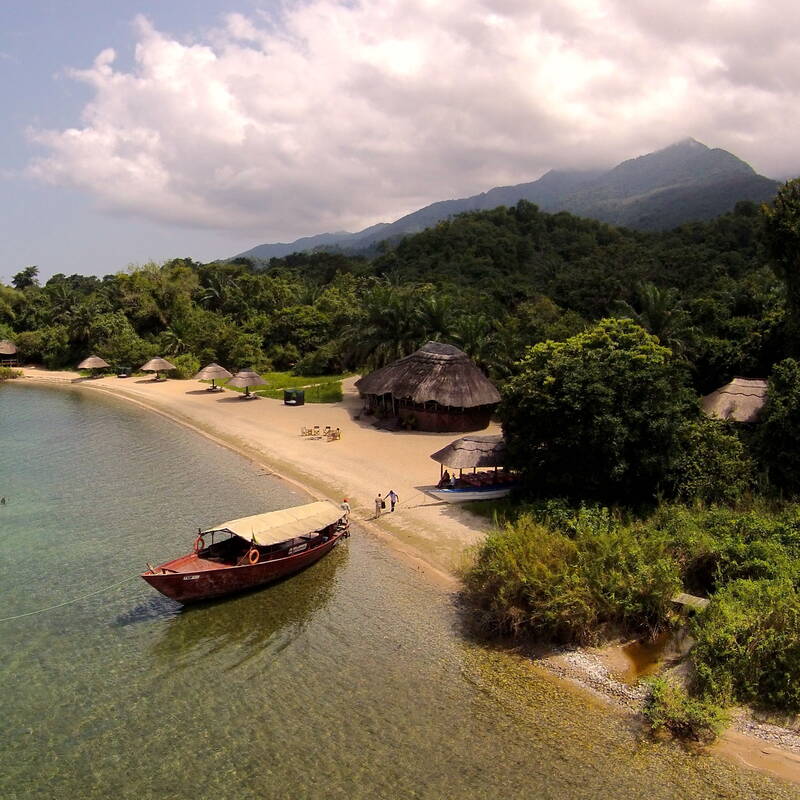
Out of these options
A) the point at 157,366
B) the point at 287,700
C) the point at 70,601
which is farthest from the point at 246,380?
the point at 287,700

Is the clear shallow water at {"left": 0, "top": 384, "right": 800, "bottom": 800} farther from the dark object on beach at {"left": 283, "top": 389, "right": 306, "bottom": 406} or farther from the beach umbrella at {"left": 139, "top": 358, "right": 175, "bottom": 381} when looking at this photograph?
the beach umbrella at {"left": 139, "top": 358, "right": 175, "bottom": 381}

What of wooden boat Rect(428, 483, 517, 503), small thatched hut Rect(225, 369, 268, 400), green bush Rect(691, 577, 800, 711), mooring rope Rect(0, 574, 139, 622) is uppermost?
small thatched hut Rect(225, 369, 268, 400)

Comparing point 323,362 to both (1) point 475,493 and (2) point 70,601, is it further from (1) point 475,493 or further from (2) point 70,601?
(2) point 70,601

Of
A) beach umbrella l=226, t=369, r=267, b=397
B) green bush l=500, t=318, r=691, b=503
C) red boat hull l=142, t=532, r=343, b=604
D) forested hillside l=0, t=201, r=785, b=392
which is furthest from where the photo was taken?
beach umbrella l=226, t=369, r=267, b=397

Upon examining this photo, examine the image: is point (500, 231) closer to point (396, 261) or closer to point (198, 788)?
point (396, 261)

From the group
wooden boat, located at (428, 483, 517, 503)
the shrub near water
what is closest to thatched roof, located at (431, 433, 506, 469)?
wooden boat, located at (428, 483, 517, 503)

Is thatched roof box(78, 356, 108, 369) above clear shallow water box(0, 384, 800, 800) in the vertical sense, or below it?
above

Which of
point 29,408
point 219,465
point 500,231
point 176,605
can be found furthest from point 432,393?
point 500,231

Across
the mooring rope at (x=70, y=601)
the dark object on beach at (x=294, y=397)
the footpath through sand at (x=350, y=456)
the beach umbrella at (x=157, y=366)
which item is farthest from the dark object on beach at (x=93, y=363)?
the mooring rope at (x=70, y=601)
